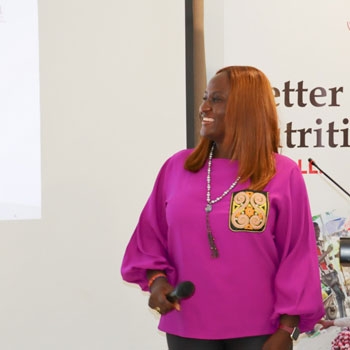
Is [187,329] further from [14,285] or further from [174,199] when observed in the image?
[14,285]

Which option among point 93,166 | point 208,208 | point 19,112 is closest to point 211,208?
point 208,208

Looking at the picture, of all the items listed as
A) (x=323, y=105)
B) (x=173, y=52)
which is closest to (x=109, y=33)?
(x=173, y=52)

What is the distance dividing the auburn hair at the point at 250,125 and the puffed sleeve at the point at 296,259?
0.08 meters

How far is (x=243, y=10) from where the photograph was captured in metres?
2.27

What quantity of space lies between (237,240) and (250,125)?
0.29 m

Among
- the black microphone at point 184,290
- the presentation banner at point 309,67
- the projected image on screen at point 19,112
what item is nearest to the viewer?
the black microphone at point 184,290

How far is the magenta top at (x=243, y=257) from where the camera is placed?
1.33m

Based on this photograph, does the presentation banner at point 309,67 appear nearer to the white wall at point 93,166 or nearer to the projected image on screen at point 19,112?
the white wall at point 93,166

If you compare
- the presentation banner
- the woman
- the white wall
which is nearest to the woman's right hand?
the woman

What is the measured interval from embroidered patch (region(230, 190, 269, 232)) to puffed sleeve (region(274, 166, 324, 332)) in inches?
1.7

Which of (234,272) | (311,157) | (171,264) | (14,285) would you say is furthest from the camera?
(311,157)

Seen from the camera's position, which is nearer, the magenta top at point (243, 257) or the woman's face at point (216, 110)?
the magenta top at point (243, 257)

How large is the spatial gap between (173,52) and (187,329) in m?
1.24

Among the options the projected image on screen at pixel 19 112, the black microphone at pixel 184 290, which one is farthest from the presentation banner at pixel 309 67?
the black microphone at pixel 184 290
